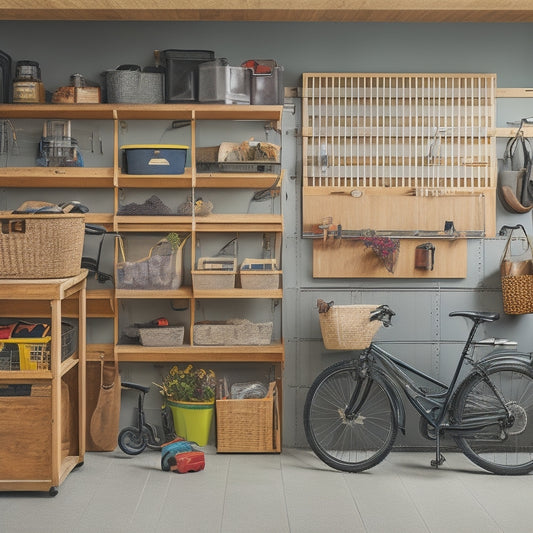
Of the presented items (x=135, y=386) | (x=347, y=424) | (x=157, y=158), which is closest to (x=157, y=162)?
(x=157, y=158)

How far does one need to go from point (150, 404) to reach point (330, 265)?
1.59 m

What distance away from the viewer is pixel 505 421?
16.9 ft

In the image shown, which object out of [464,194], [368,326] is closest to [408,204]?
[464,194]

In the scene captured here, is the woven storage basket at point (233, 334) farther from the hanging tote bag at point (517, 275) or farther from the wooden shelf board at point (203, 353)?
the hanging tote bag at point (517, 275)

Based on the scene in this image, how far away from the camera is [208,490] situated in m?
4.77

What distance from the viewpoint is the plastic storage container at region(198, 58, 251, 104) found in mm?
5355

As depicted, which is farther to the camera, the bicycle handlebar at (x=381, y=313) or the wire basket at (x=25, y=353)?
the bicycle handlebar at (x=381, y=313)

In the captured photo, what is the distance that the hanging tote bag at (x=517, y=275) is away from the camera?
17.9ft

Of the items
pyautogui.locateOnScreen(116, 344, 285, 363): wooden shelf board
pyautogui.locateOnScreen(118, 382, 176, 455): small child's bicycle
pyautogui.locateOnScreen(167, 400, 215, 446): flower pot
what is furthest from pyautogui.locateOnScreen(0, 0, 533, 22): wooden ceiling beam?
pyautogui.locateOnScreen(167, 400, 215, 446): flower pot

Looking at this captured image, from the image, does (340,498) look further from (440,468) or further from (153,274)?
(153,274)

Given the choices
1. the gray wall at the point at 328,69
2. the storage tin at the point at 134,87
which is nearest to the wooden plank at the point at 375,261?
the gray wall at the point at 328,69

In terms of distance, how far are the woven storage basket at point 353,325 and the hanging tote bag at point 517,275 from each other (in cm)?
95

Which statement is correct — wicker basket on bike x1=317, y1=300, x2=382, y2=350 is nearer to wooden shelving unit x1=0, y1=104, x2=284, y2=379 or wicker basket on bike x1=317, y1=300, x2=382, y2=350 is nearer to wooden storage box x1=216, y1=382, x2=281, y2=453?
wooden shelving unit x1=0, y1=104, x2=284, y2=379

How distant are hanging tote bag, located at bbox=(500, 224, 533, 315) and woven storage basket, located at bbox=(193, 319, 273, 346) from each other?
1.60 meters
